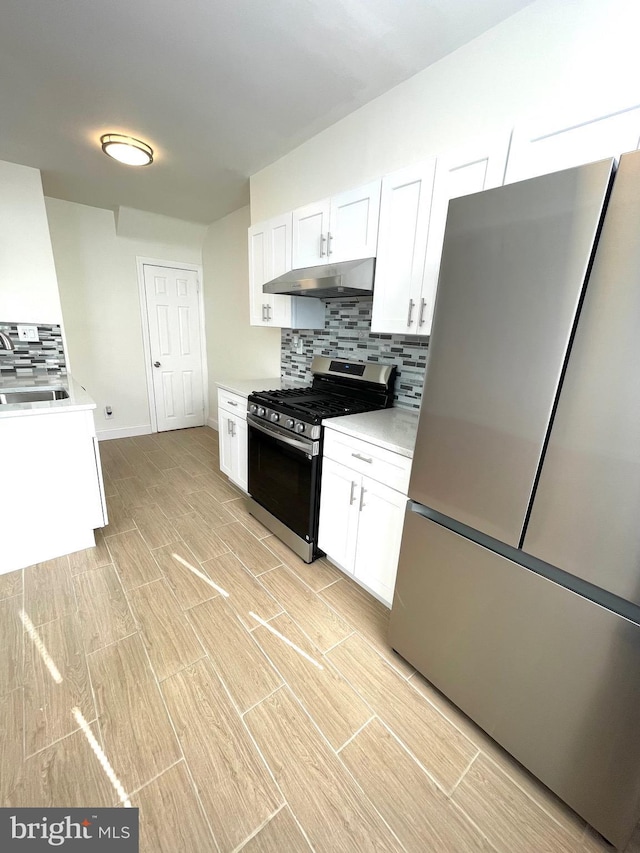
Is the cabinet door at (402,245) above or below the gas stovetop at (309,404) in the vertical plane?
above

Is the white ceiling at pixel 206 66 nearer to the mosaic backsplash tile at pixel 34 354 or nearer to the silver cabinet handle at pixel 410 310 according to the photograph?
the silver cabinet handle at pixel 410 310

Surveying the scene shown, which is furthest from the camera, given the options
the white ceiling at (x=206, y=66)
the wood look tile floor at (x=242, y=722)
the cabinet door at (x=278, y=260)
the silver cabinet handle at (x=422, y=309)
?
the cabinet door at (x=278, y=260)

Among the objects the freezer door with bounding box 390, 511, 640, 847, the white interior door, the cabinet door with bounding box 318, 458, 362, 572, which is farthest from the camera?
the white interior door

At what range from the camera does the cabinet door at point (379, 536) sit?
162 centimetres

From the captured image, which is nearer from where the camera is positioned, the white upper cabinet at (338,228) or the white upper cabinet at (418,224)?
the white upper cabinet at (418,224)

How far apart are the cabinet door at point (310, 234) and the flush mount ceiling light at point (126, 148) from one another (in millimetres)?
1177

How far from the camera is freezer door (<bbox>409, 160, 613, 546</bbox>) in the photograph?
0.88 meters

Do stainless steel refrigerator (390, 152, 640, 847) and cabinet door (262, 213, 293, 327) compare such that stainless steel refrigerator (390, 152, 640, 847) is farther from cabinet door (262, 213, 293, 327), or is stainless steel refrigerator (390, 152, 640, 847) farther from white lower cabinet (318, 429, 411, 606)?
cabinet door (262, 213, 293, 327)

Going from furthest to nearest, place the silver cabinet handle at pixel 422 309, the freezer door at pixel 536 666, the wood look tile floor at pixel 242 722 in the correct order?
the silver cabinet handle at pixel 422 309 < the wood look tile floor at pixel 242 722 < the freezer door at pixel 536 666

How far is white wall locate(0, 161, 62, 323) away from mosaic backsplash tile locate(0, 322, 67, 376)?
0.33 ft

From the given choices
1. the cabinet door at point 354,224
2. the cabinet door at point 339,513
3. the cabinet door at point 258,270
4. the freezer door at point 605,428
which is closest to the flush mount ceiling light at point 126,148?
the cabinet door at point 258,270

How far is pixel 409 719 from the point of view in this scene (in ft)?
4.35

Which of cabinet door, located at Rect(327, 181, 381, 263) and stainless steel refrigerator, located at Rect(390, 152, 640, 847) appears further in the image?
cabinet door, located at Rect(327, 181, 381, 263)

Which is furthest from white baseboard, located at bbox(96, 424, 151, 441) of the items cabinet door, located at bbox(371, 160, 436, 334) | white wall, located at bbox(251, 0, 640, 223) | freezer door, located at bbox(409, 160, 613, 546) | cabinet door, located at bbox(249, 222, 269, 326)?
freezer door, located at bbox(409, 160, 613, 546)
